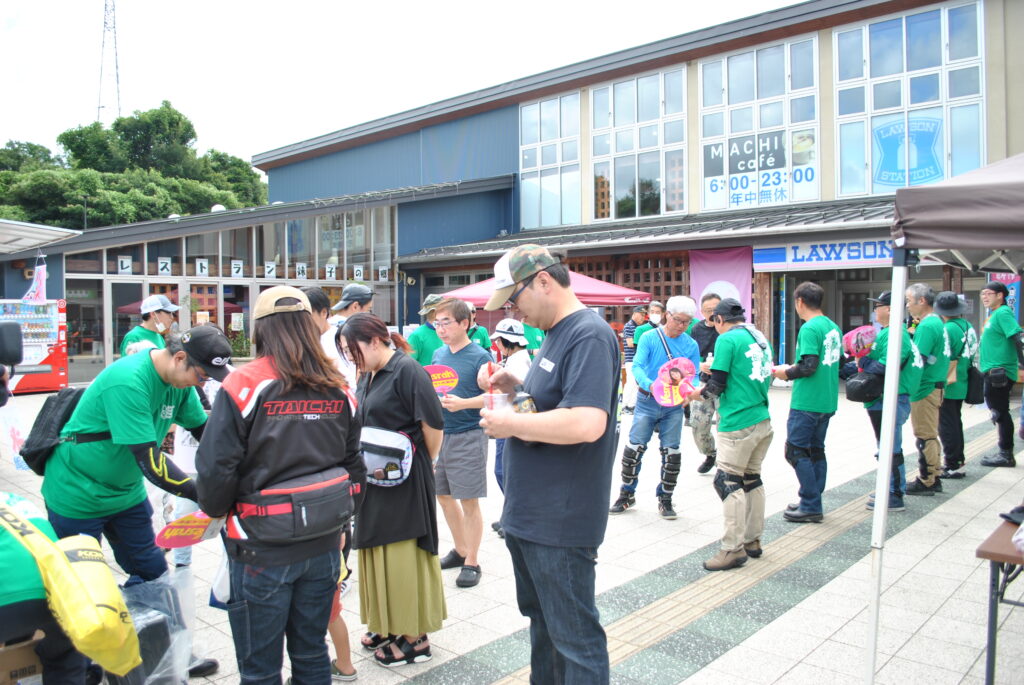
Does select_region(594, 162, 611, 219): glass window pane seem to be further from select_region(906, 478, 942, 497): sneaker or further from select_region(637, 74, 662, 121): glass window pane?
select_region(906, 478, 942, 497): sneaker

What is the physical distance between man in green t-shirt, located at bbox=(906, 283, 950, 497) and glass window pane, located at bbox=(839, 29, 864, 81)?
1189 cm

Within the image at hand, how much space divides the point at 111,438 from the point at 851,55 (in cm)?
1805

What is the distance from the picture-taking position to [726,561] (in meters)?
4.92

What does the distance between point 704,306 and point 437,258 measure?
1402 centimetres

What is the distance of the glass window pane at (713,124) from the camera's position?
18617mm

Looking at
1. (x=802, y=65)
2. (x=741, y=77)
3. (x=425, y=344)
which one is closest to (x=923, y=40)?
(x=802, y=65)

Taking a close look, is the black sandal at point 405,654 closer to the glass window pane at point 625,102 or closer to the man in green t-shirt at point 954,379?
the man in green t-shirt at point 954,379

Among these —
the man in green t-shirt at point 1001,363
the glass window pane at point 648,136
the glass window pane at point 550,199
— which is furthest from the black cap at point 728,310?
the glass window pane at point 550,199

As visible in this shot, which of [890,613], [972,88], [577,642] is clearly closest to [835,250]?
[972,88]

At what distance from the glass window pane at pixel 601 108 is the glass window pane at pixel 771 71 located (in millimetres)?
4478

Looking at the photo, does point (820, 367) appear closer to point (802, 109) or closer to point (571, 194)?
point (802, 109)

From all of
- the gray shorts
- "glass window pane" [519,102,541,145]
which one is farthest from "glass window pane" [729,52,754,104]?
the gray shorts

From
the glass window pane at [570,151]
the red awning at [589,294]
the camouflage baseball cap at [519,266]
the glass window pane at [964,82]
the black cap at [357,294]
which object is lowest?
the camouflage baseball cap at [519,266]

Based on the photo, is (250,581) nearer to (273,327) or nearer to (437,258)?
(273,327)
